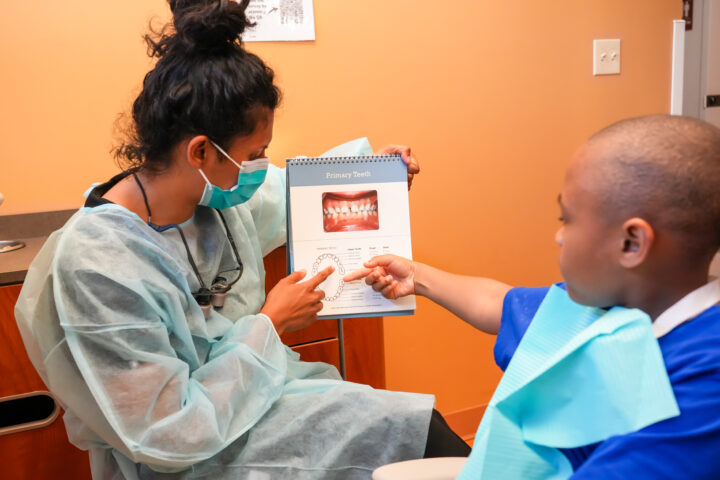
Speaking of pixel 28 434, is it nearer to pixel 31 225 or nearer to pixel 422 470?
pixel 31 225

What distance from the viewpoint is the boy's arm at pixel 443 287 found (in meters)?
1.18

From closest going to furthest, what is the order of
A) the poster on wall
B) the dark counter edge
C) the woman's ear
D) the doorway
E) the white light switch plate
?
the woman's ear < the dark counter edge < the poster on wall < the white light switch plate < the doorway

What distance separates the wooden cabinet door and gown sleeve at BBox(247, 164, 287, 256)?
1.55ft

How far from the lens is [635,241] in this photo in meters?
0.71

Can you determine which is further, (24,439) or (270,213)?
(270,213)

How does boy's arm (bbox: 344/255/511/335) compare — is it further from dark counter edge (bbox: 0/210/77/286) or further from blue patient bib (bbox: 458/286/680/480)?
dark counter edge (bbox: 0/210/77/286)

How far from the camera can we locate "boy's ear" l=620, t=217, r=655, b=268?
27.3 inches

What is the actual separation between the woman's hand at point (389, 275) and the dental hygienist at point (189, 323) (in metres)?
0.13

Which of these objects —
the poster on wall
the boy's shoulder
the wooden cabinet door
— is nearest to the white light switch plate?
the poster on wall

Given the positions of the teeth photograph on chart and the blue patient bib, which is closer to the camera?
the blue patient bib

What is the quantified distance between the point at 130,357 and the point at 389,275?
0.54 metres

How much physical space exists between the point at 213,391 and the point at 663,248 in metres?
0.71

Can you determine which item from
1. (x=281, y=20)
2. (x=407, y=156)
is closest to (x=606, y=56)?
(x=281, y=20)

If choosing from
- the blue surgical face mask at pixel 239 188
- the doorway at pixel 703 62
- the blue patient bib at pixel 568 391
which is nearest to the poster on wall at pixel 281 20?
the blue surgical face mask at pixel 239 188
